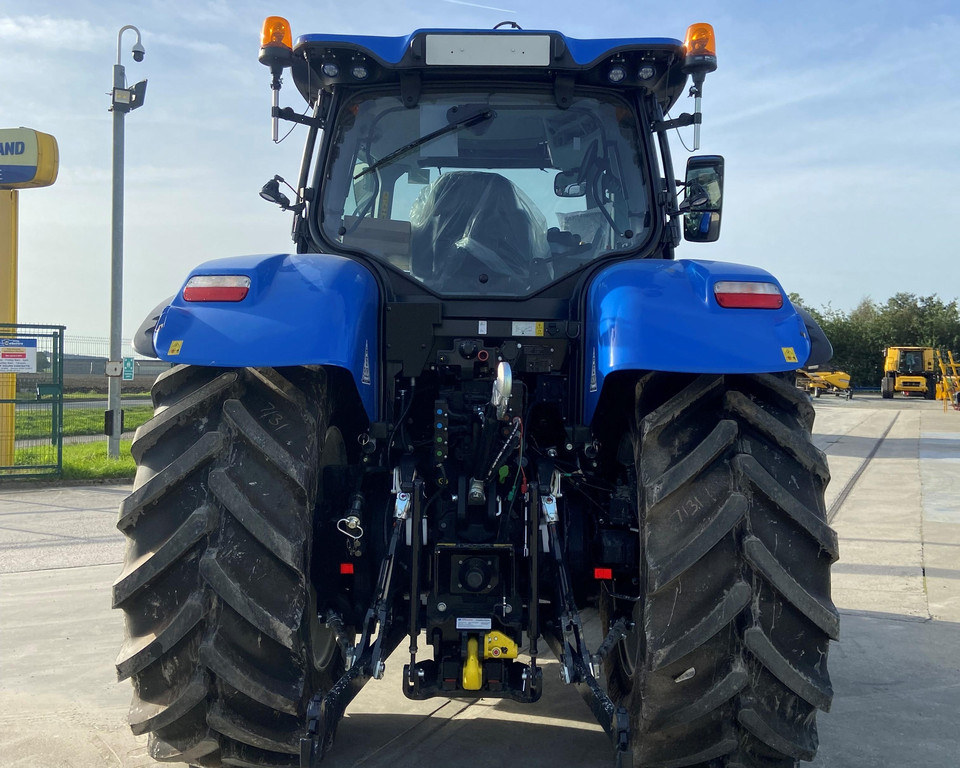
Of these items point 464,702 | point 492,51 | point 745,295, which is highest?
point 492,51

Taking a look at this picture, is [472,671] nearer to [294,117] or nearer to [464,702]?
[464,702]

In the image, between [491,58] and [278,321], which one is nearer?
[278,321]

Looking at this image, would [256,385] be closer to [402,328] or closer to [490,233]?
[402,328]

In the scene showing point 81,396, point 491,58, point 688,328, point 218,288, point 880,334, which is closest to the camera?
point 688,328

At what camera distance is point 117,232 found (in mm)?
13594

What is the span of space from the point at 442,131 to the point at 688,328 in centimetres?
155

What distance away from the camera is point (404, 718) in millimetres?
3857

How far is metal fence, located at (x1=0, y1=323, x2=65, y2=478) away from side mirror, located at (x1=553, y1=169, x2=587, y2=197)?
1033 cm

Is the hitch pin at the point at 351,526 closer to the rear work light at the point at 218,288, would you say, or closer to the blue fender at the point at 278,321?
the blue fender at the point at 278,321

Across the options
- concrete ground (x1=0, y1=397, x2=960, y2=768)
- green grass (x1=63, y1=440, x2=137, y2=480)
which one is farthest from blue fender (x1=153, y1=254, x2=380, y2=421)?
green grass (x1=63, y1=440, x2=137, y2=480)

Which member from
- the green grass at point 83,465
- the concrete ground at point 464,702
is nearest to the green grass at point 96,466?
the green grass at point 83,465

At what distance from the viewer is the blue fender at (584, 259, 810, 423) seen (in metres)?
2.70

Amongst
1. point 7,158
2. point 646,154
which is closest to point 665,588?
point 646,154

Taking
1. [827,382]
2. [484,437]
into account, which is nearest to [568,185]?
[484,437]
